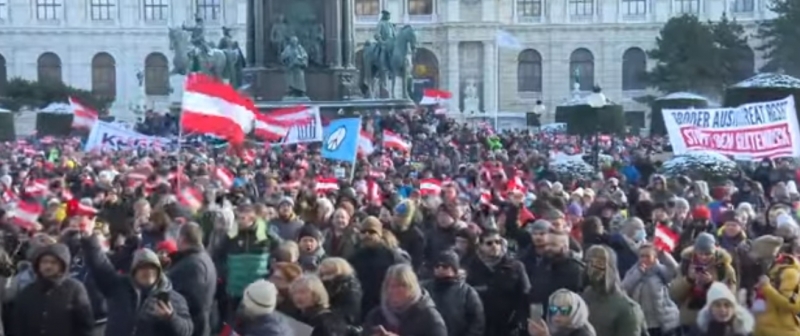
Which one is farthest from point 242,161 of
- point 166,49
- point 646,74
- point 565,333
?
point 166,49

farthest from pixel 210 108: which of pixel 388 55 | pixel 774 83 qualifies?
pixel 388 55

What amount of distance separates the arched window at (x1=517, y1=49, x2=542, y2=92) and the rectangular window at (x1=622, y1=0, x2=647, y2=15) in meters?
5.29

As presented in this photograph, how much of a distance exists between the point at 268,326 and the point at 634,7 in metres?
75.0

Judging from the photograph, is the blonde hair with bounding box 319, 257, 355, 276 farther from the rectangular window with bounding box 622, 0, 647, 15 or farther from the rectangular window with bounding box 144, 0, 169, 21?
the rectangular window with bounding box 622, 0, 647, 15

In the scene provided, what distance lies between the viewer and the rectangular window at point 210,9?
260 ft

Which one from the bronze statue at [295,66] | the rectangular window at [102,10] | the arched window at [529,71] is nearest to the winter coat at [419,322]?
the bronze statue at [295,66]

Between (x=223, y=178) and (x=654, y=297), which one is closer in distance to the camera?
(x=654, y=297)

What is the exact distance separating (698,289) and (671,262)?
883mm

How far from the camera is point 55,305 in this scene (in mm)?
8672

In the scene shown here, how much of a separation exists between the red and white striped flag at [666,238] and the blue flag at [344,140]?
7.94 m

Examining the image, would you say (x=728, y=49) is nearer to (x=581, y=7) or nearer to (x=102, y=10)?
(x=581, y=7)

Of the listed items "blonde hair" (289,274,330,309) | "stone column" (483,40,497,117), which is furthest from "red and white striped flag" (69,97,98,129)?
"stone column" (483,40,497,117)

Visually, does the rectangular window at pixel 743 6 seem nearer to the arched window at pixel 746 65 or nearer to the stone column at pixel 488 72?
the arched window at pixel 746 65

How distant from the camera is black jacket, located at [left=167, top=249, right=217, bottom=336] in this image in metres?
9.31
